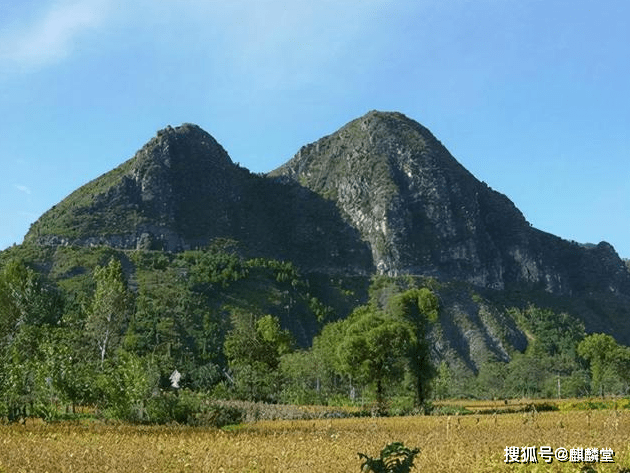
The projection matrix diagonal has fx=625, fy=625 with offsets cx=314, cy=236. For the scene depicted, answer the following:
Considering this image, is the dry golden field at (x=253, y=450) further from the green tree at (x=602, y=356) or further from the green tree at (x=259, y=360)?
the green tree at (x=602, y=356)

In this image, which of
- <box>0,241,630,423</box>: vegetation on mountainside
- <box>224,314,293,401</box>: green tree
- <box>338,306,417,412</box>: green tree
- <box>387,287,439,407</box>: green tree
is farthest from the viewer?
<box>224,314,293,401</box>: green tree

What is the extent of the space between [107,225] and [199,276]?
44339 mm

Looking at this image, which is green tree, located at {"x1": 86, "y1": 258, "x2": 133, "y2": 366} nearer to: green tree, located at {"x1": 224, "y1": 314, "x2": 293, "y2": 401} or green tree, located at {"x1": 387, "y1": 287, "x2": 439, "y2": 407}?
green tree, located at {"x1": 224, "y1": 314, "x2": 293, "y2": 401}

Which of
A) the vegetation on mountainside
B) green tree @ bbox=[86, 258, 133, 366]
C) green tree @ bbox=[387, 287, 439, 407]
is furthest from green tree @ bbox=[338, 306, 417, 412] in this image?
green tree @ bbox=[86, 258, 133, 366]

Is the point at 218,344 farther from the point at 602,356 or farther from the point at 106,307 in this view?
the point at 602,356

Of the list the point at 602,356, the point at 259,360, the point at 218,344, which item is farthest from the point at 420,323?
the point at 218,344

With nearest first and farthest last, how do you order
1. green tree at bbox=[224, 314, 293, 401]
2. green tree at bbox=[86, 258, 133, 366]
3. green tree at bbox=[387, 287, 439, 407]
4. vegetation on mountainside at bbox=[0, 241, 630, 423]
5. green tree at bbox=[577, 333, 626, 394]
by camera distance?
vegetation on mountainside at bbox=[0, 241, 630, 423] < green tree at bbox=[387, 287, 439, 407] < green tree at bbox=[224, 314, 293, 401] < green tree at bbox=[86, 258, 133, 366] < green tree at bbox=[577, 333, 626, 394]

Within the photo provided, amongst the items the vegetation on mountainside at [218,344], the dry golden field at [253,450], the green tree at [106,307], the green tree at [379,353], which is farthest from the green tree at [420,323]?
the green tree at [106,307]

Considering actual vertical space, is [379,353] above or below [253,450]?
above

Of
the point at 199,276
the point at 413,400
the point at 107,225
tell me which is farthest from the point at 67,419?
the point at 107,225

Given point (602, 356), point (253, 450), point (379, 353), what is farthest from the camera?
point (602, 356)

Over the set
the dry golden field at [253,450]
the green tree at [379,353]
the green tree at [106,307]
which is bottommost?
A: the dry golden field at [253,450]

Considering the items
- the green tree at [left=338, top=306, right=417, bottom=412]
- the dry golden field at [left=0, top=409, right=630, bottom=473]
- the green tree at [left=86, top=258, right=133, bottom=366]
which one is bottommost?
the dry golden field at [left=0, top=409, right=630, bottom=473]

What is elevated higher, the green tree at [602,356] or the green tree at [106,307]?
the green tree at [106,307]
